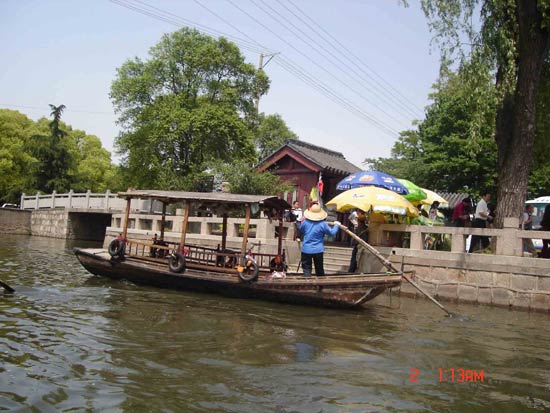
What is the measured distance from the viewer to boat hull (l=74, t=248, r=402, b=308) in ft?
30.3

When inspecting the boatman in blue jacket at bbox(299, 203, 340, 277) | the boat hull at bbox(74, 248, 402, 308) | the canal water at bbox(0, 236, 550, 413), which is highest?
the boatman in blue jacket at bbox(299, 203, 340, 277)

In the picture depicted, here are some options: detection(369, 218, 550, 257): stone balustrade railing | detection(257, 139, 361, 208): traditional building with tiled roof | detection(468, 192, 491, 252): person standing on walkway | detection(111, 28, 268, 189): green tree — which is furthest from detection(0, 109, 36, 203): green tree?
detection(468, 192, 491, 252): person standing on walkway

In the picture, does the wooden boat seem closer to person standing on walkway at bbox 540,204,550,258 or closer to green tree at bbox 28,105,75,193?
person standing on walkway at bbox 540,204,550,258

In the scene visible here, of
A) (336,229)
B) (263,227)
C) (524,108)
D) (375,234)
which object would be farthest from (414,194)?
(336,229)

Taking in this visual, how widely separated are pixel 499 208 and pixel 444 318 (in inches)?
148

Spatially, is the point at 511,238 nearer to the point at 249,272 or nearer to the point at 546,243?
the point at 546,243

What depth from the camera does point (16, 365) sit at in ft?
16.9

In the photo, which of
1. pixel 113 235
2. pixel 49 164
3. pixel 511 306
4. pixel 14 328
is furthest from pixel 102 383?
pixel 49 164

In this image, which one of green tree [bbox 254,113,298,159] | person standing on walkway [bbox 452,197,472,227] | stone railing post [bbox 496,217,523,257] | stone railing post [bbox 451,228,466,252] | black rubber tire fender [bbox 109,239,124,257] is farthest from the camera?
green tree [bbox 254,113,298,159]

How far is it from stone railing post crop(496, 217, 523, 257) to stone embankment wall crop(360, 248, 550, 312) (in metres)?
0.17

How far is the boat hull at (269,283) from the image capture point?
9.23 meters
